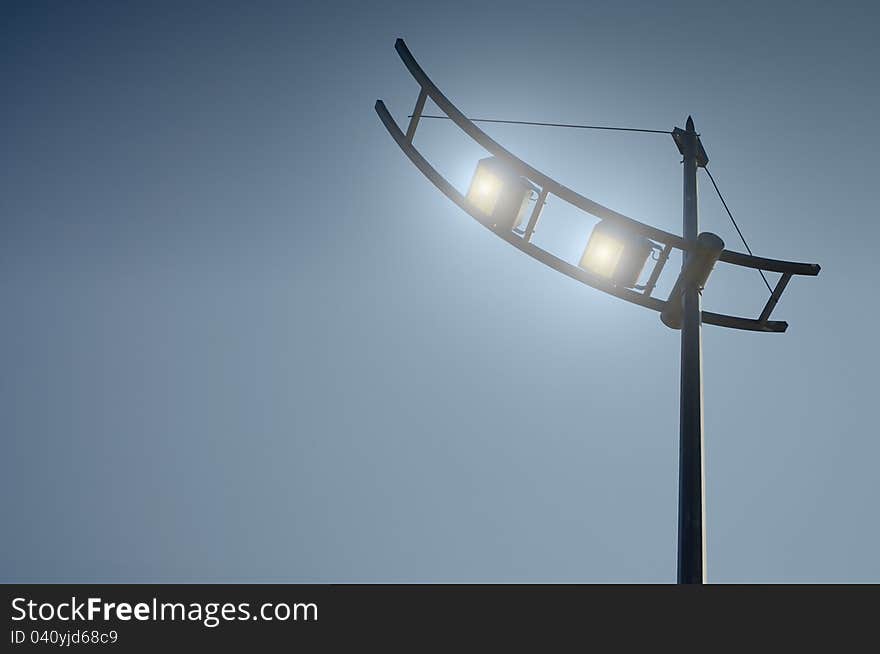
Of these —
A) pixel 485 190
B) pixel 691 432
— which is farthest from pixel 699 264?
pixel 485 190

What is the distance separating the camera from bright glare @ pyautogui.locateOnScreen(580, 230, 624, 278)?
6418mm

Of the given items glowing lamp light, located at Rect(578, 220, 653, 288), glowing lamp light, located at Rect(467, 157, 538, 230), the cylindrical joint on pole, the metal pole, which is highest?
glowing lamp light, located at Rect(467, 157, 538, 230)

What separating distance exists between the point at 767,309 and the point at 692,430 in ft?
6.45

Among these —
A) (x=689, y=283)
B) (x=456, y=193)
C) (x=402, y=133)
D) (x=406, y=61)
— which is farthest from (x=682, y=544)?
(x=406, y=61)

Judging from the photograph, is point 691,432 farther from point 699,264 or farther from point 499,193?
point 499,193

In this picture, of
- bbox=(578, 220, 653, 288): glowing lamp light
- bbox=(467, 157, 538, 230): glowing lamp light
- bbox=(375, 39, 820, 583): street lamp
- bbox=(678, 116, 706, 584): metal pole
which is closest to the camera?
bbox=(678, 116, 706, 584): metal pole

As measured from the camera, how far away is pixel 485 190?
6754 millimetres

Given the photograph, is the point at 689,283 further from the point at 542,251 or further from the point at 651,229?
the point at 542,251

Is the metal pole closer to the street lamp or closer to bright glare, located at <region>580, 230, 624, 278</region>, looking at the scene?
the street lamp

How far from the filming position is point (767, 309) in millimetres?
6969

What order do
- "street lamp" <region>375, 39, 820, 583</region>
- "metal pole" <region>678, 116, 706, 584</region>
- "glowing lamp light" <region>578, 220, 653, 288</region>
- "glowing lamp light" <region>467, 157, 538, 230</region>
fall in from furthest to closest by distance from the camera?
"glowing lamp light" <region>467, 157, 538, 230</region> → "glowing lamp light" <region>578, 220, 653, 288</region> → "street lamp" <region>375, 39, 820, 583</region> → "metal pole" <region>678, 116, 706, 584</region>

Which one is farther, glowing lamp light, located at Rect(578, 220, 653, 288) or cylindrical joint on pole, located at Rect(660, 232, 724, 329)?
→ glowing lamp light, located at Rect(578, 220, 653, 288)

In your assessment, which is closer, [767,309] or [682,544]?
[682,544]

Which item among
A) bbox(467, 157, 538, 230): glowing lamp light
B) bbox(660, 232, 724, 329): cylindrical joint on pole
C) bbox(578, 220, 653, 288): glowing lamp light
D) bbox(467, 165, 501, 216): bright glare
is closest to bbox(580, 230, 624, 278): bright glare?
bbox(578, 220, 653, 288): glowing lamp light
